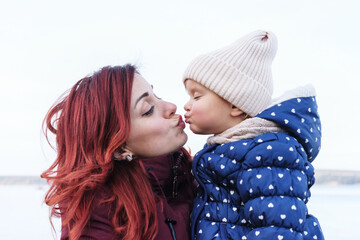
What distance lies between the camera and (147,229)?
1493 millimetres

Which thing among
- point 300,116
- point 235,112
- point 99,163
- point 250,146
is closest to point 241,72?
point 235,112

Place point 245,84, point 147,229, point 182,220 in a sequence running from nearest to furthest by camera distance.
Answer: point 147,229
point 182,220
point 245,84

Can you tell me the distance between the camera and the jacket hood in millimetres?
1566

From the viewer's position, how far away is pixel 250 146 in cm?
148

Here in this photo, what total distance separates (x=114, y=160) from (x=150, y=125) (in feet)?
0.68

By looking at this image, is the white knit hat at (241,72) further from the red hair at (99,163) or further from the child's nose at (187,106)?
the red hair at (99,163)

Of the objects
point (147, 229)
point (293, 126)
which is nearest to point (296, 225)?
point (293, 126)

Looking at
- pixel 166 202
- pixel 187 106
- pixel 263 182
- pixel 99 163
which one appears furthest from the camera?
pixel 187 106

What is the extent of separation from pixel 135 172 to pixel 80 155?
0.23 meters

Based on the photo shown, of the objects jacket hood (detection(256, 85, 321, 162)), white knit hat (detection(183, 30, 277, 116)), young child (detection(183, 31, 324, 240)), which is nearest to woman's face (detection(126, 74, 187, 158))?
young child (detection(183, 31, 324, 240))

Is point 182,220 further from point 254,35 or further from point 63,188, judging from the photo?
point 254,35

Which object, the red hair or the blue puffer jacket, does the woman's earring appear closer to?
the red hair

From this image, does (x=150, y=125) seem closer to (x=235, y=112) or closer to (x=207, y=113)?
(x=207, y=113)

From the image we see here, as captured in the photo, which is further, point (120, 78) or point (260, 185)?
point (120, 78)
